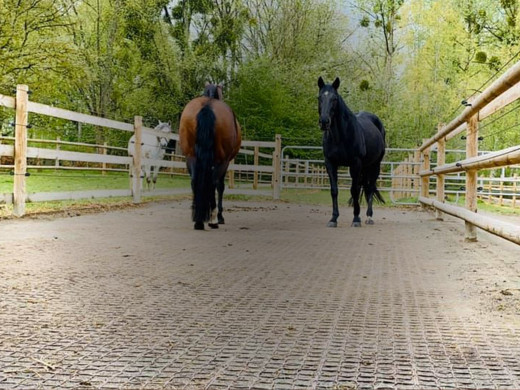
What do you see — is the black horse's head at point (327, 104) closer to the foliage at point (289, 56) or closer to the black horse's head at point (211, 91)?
the black horse's head at point (211, 91)

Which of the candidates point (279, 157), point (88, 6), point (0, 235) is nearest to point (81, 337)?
point (0, 235)

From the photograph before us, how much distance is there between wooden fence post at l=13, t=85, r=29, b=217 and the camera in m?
5.89

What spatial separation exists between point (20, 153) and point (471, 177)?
462 cm

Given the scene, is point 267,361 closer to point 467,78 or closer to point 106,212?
point 106,212

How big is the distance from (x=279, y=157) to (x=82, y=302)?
35.9 ft

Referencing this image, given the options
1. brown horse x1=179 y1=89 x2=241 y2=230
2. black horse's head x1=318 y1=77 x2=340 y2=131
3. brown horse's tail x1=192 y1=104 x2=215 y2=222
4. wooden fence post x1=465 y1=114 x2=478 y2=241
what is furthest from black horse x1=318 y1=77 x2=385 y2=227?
wooden fence post x1=465 y1=114 x2=478 y2=241

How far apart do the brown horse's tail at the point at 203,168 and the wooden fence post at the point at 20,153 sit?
2.06 meters

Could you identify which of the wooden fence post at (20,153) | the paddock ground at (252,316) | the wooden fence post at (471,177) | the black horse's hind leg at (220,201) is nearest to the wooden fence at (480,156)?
the wooden fence post at (471,177)

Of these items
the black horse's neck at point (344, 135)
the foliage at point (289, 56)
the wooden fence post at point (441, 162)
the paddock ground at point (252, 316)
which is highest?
the foliage at point (289, 56)

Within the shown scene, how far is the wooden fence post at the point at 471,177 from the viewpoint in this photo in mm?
4573

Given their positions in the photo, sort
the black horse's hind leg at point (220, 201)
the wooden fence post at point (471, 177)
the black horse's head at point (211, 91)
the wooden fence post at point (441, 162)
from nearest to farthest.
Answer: the wooden fence post at point (471, 177) < the black horse's head at point (211, 91) < the black horse's hind leg at point (220, 201) < the wooden fence post at point (441, 162)

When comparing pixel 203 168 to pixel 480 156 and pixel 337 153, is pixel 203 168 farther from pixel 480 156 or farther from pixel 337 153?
pixel 480 156

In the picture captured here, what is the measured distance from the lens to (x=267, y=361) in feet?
5.13

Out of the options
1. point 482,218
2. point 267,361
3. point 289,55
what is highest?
point 289,55
